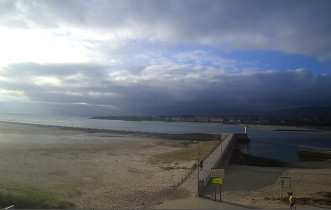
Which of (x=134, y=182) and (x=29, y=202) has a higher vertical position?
(x=29, y=202)

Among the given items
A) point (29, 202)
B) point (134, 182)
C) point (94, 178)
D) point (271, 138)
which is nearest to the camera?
point (29, 202)

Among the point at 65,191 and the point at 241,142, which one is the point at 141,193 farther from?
the point at 241,142

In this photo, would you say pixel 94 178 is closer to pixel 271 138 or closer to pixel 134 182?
pixel 134 182

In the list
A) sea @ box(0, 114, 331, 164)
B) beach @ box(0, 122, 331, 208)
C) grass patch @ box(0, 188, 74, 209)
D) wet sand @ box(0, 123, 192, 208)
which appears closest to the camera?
grass patch @ box(0, 188, 74, 209)

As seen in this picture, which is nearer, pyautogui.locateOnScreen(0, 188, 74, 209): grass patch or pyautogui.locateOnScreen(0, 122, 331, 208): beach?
pyautogui.locateOnScreen(0, 188, 74, 209): grass patch

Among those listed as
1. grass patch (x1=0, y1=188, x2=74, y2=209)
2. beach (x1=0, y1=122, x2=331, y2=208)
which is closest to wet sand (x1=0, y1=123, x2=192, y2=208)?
beach (x1=0, y1=122, x2=331, y2=208)

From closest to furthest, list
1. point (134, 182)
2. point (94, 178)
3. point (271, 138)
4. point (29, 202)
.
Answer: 1. point (29, 202)
2. point (134, 182)
3. point (94, 178)
4. point (271, 138)

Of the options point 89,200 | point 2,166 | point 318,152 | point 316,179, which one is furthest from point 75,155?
point 318,152

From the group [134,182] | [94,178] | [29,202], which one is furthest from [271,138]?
[29,202]

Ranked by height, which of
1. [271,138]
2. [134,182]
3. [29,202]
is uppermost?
[271,138]

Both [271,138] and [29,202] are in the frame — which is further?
[271,138]

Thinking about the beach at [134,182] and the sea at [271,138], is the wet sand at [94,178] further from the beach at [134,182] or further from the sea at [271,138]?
the sea at [271,138]

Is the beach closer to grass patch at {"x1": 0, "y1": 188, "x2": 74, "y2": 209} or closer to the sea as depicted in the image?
grass patch at {"x1": 0, "y1": 188, "x2": 74, "y2": 209}

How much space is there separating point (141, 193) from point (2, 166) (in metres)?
14.4
